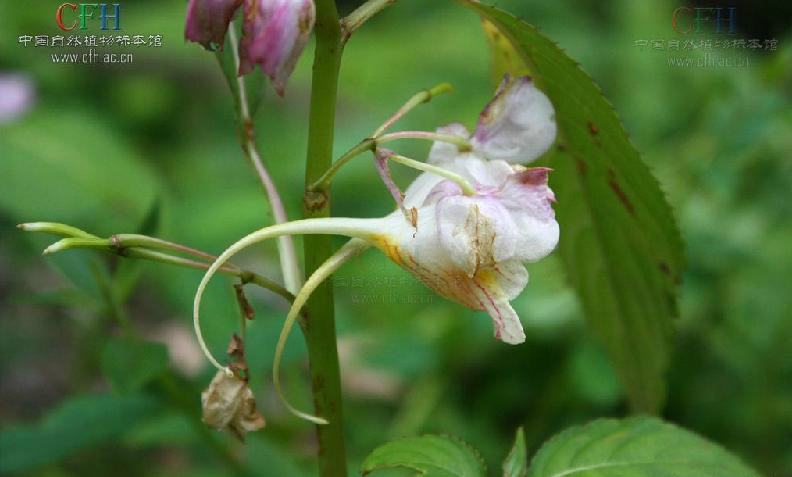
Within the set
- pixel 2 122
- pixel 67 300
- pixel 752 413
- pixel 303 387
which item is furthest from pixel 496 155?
pixel 2 122

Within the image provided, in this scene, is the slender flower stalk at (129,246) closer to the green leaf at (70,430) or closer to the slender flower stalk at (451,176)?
the slender flower stalk at (451,176)

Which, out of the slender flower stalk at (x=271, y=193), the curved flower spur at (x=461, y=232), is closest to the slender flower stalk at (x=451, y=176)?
the curved flower spur at (x=461, y=232)

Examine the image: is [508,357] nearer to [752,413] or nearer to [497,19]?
[752,413]

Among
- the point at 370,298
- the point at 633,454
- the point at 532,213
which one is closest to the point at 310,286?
the point at 532,213

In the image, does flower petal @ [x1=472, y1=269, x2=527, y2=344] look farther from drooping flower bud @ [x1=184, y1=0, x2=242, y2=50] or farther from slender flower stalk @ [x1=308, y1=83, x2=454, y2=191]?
drooping flower bud @ [x1=184, y1=0, x2=242, y2=50]

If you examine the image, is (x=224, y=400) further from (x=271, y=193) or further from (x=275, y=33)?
(x=275, y=33)

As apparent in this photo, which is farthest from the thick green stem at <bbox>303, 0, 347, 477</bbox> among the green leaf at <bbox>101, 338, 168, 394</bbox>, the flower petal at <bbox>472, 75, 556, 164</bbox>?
the green leaf at <bbox>101, 338, 168, 394</bbox>
